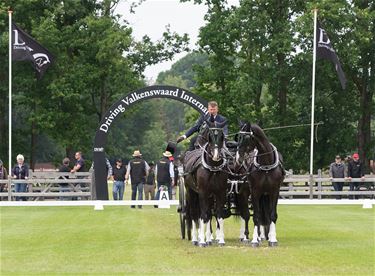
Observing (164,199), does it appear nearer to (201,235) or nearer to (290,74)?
(201,235)

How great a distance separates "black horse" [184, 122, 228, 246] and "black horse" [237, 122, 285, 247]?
1.28ft

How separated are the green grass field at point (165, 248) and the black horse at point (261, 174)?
48 cm

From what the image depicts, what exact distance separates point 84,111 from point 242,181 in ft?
110

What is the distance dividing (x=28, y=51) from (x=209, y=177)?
21392 mm

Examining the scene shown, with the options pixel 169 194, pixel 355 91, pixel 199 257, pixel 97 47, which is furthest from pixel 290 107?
pixel 199 257

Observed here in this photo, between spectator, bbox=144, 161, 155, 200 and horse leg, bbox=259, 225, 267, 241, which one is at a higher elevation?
spectator, bbox=144, 161, 155, 200

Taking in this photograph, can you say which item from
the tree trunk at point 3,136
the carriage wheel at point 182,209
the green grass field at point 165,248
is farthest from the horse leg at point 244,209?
the tree trunk at point 3,136

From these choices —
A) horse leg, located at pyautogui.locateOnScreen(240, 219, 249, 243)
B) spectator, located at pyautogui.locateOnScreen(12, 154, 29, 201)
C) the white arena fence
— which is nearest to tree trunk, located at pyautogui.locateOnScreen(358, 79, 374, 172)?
the white arena fence

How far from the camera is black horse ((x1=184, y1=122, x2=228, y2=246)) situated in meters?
16.2

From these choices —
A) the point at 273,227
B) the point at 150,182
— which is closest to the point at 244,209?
the point at 273,227

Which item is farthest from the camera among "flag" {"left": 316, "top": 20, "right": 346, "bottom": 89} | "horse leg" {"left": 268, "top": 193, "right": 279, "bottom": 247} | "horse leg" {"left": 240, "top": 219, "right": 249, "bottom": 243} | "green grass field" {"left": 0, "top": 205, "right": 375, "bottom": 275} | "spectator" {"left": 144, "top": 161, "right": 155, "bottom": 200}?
"flag" {"left": 316, "top": 20, "right": 346, "bottom": 89}

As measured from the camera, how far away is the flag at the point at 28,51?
119 ft

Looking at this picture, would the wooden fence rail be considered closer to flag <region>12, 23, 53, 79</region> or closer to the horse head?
flag <region>12, 23, 53, 79</region>

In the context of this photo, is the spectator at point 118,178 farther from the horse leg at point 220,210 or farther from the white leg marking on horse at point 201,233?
the horse leg at point 220,210
